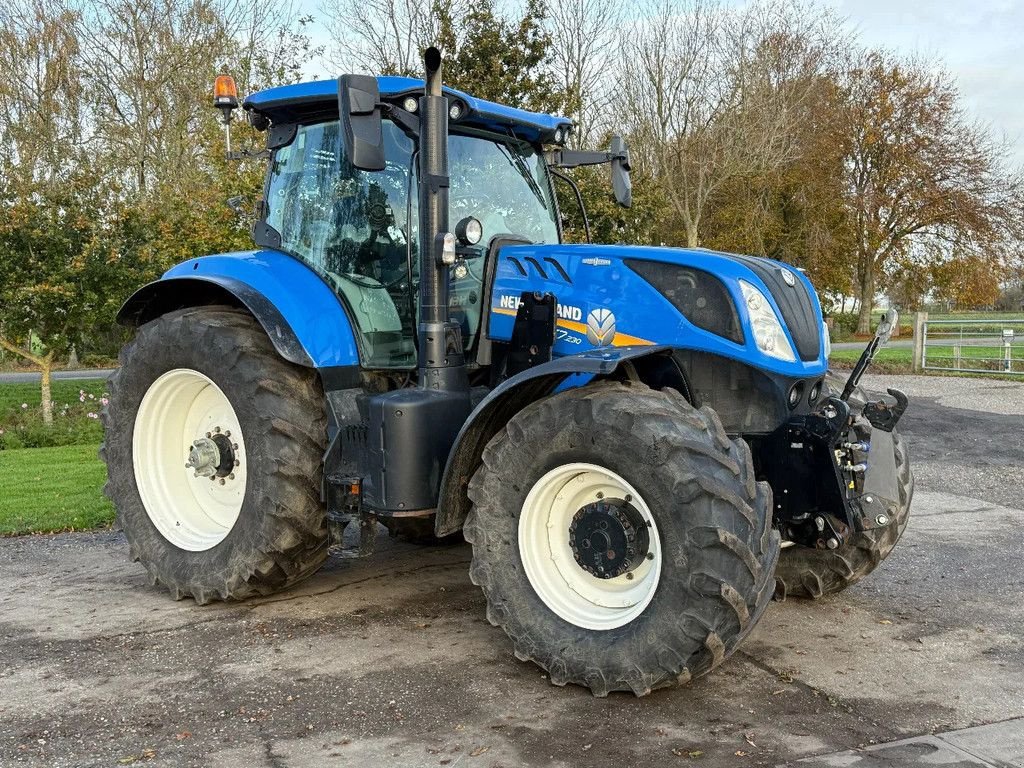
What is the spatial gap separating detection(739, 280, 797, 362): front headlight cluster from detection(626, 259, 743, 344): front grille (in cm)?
7

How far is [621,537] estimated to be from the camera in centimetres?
390

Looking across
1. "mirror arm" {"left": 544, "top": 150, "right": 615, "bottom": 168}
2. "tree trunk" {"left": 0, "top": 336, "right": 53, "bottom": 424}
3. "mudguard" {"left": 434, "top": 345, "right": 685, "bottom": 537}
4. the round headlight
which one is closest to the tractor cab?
the round headlight

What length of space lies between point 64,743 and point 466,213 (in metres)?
2.96

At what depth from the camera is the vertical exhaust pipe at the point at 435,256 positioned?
14.7ft

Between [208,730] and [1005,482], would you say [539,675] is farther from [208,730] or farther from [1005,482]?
[1005,482]

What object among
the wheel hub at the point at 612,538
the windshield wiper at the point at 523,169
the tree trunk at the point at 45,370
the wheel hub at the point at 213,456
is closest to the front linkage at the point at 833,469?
the wheel hub at the point at 612,538

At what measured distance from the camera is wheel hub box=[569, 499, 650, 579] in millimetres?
3898

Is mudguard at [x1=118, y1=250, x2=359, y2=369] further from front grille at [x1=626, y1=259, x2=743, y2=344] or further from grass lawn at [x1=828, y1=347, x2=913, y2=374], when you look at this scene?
grass lawn at [x1=828, y1=347, x2=913, y2=374]

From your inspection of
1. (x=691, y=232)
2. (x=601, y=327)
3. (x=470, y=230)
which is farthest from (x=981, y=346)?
(x=470, y=230)

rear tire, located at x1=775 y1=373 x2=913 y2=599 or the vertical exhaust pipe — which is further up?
the vertical exhaust pipe

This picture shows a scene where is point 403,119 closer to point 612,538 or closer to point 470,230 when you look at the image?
point 470,230

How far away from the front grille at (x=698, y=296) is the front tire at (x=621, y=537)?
0.49 metres

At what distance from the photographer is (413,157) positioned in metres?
4.81

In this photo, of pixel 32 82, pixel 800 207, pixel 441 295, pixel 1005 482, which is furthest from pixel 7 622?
pixel 800 207
